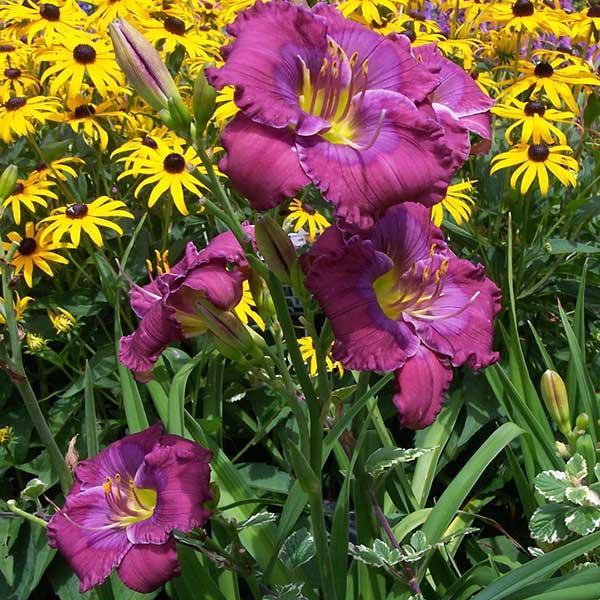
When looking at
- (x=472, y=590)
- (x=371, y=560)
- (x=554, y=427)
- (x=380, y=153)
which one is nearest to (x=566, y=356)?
(x=554, y=427)

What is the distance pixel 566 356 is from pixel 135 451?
3.55 feet

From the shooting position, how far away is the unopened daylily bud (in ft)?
2.77

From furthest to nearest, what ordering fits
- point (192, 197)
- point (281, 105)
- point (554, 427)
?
1. point (192, 197)
2. point (554, 427)
3. point (281, 105)

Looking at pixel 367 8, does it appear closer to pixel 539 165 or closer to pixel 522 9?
pixel 522 9

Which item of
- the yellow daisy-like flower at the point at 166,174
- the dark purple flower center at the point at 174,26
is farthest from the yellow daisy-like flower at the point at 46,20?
the yellow daisy-like flower at the point at 166,174

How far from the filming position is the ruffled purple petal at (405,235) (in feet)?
3.04

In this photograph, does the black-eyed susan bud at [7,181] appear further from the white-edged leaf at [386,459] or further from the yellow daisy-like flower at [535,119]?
the yellow daisy-like flower at [535,119]

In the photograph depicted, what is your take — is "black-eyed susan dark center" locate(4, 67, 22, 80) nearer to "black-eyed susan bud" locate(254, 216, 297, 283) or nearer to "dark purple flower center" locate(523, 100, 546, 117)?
"dark purple flower center" locate(523, 100, 546, 117)

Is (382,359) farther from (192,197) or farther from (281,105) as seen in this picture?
(192,197)

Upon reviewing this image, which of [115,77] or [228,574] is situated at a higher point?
[115,77]

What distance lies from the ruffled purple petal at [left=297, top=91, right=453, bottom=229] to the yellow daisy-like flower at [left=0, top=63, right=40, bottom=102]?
4.51ft

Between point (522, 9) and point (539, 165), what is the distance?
1.78 feet

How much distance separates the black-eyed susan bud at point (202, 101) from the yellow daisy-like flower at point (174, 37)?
1.18m

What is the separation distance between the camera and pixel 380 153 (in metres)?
0.81
